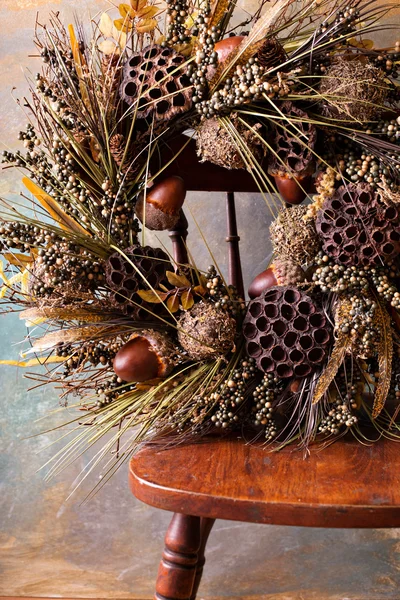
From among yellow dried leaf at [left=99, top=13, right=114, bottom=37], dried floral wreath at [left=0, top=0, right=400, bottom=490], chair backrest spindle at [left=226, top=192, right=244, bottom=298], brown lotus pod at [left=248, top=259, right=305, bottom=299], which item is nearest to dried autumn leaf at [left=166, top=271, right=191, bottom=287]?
dried floral wreath at [left=0, top=0, right=400, bottom=490]

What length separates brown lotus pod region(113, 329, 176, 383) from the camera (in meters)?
0.86

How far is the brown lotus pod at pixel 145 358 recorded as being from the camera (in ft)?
2.81

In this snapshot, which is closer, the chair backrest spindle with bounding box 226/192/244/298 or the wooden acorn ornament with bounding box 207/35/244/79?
the wooden acorn ornament with bounding box 207/35/244/79

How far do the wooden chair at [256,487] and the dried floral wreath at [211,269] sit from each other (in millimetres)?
49

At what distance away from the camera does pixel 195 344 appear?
0.87 meters

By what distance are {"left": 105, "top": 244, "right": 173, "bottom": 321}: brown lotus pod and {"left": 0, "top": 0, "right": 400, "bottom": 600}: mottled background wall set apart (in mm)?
342

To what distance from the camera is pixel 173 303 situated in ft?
2.89

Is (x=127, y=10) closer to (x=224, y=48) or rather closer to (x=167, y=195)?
(x=224, y=48)

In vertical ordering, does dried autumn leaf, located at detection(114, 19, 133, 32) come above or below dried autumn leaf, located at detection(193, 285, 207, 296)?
above

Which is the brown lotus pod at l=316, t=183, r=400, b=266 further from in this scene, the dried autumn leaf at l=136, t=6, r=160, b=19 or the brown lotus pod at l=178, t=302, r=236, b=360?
the dried autumn leaf at l=136, t=6, r=160, b=19

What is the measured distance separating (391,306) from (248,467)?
284mm

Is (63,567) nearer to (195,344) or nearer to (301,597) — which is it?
(301,597)

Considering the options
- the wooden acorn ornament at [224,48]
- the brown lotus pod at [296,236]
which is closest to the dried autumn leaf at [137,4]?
the wooden acorn ornament at [224,48]

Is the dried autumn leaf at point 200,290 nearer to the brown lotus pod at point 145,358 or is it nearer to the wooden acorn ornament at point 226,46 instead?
the brown lotus pod at point 145,358
